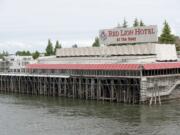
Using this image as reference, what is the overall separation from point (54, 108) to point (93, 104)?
9079mm

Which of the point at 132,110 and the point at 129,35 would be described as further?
the point at 129,35

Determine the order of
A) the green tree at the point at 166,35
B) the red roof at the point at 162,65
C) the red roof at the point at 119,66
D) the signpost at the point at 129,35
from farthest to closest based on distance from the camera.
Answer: the green tree at the point at 166,35, the signpost at the point at 129,35, the red roof at the point at 119,66, the red roof at the point at 162,65

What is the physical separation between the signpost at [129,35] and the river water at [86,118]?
19019 mm

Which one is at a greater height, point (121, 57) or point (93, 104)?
point (121, 57)

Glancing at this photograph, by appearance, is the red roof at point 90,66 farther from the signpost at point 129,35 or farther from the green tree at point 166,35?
the green tree at point 166,35

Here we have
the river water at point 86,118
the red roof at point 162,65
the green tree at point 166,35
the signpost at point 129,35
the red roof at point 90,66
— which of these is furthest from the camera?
the green tree at point 166,35

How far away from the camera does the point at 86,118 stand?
7912 centimetres

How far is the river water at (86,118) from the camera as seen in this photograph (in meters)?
68.6

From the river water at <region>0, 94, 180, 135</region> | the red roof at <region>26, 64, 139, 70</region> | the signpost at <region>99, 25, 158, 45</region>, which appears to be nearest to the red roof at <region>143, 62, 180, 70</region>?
the red roof at <region>26, 64, 139, 70</region>

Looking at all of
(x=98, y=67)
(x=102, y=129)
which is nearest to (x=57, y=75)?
(x=98, y=67)

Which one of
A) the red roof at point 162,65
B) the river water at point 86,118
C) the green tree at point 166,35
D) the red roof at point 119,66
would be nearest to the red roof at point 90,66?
the red roof at point 119,66

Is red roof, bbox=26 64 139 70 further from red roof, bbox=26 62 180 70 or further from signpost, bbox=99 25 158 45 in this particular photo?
signpost, bbox=99 25 158 45

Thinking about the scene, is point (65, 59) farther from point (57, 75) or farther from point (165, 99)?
point (165, 99)

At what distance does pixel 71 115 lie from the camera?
271 feet
